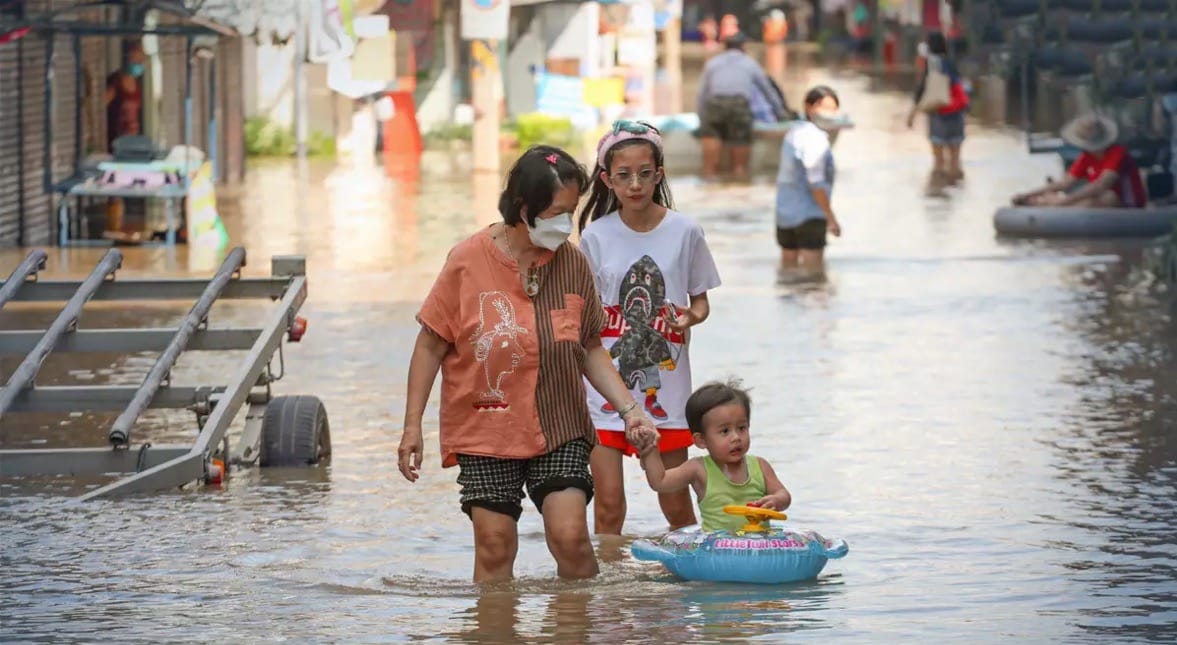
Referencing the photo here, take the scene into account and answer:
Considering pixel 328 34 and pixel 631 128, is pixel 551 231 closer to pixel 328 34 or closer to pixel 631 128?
pixel 631 128

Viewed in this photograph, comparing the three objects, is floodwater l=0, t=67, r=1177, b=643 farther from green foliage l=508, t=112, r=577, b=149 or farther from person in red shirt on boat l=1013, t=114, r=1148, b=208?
green foliage l=508, t=112, r=577, b=149

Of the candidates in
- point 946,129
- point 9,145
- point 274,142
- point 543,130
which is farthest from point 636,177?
point 543,130

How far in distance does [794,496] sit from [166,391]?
2502 mm

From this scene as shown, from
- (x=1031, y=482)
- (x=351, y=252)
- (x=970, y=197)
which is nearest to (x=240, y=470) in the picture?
(x=1031, y=482)

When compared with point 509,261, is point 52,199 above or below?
below

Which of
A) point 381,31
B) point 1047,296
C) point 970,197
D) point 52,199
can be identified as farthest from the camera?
point 381,31

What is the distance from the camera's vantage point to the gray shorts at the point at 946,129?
Answer: 91.6 ft

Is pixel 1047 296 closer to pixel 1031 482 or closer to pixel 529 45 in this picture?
pixel 1031 482

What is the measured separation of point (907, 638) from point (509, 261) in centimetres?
157

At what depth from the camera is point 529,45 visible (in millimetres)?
34219

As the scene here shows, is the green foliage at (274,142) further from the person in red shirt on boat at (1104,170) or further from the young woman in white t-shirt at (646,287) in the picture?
the young woman in white t-shirt at (646,287)

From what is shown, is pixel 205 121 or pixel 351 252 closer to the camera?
pixel 351 252

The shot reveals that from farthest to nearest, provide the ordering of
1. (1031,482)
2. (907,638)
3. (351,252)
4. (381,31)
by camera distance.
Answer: (381,31), (351,252), (1031,482), (907,638)

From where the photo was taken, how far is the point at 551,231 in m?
7.16
